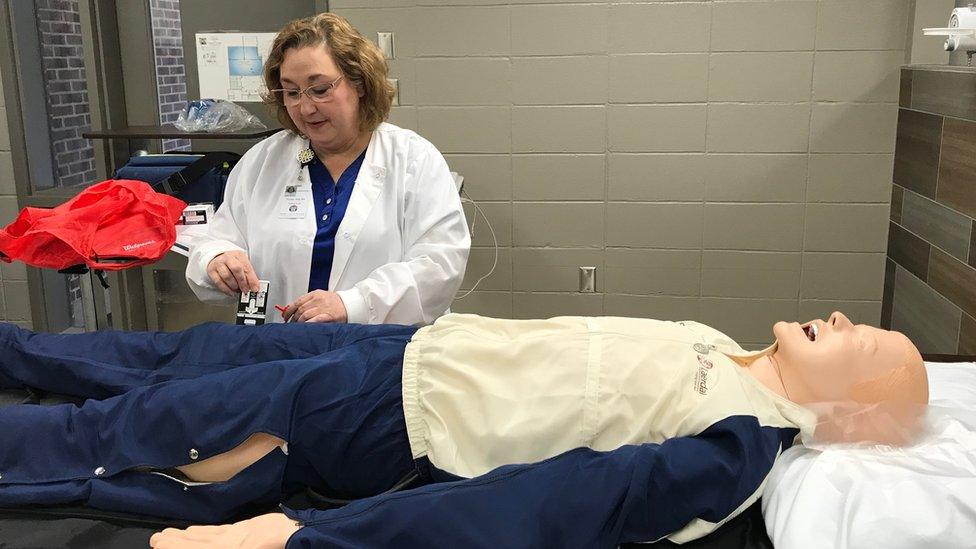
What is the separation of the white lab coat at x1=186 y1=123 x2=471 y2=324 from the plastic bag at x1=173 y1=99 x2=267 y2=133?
112 centimetres

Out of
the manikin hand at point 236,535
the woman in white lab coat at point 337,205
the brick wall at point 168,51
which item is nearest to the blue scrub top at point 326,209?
the woman in white lab coat at point 337,205

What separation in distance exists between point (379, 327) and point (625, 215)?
187 cm

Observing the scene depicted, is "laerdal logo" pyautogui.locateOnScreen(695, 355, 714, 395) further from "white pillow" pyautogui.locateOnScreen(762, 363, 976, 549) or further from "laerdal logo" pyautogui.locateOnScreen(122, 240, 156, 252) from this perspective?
"laerdal logo" pyautogui.locateOnScreen(122, 240, 156, 252)

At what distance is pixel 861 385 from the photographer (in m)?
1.73

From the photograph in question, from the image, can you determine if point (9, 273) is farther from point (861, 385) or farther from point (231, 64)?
point (861, 385)

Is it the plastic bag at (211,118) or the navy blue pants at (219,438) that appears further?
the plastic bag at (211,118)

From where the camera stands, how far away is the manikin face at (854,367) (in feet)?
5.66

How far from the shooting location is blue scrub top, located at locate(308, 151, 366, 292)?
2381 millimetres

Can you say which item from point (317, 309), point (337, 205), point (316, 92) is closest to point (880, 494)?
point (317, 309)

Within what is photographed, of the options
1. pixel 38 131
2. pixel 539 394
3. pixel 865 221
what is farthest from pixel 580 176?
pixel 38 131

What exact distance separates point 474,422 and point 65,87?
3449mm

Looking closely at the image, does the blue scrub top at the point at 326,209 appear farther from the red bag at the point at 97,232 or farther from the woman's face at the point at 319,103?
the red bag at the point at 97,232

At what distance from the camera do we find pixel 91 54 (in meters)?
3.83

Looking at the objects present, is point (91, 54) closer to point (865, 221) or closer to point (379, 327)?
point (379, 327)
